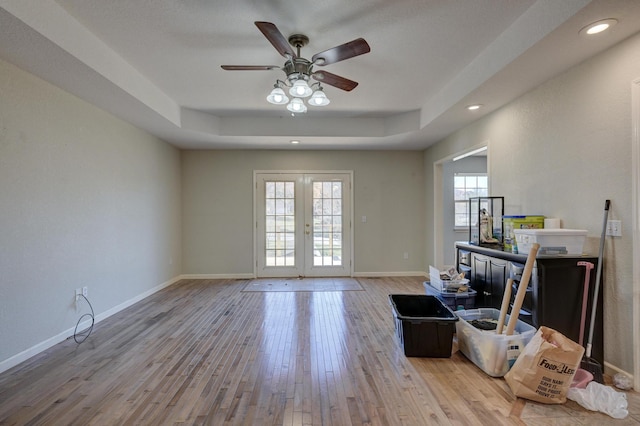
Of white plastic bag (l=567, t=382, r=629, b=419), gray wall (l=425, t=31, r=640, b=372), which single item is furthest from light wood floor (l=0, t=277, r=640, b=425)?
gray wall (l=425, t=31, r=640, b=372)

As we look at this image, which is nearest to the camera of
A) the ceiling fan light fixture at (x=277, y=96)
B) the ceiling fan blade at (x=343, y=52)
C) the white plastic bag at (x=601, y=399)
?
the white plastic bag at (x=601, y=399)

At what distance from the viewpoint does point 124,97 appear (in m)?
3.21

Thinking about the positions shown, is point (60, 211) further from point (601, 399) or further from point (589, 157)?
point (589, 157)

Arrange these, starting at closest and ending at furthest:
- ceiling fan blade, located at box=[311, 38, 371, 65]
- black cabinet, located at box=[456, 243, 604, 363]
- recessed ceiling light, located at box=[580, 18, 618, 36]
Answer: recessed ceiling light, located at box=[580, 18, 618, 36] → ceiling fan blade, located at box=[311, 38, 371, 65] → black cabinet, located at box=[456, 243, 604, 363]

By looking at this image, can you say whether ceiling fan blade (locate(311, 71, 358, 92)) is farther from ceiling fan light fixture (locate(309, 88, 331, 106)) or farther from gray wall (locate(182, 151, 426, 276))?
gray wall (locate(182, 151, 426, 276))

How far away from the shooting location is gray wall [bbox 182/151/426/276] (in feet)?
18.9

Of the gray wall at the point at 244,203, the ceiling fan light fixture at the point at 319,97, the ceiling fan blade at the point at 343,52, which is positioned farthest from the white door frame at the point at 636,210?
the gray wall at the point at 244,203

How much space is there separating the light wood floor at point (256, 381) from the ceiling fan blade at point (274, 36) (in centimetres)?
244

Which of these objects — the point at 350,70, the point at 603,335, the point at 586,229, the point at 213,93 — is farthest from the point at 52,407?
the point at 586,229

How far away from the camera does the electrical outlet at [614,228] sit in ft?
7.20

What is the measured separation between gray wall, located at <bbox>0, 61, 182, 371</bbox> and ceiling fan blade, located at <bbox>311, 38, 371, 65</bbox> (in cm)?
254

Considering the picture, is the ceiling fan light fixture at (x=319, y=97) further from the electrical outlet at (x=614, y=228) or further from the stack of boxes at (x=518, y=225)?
the electrical outlet at (x=614, y=228)

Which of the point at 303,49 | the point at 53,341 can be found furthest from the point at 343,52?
the point at 53,341

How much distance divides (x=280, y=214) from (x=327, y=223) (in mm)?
917
